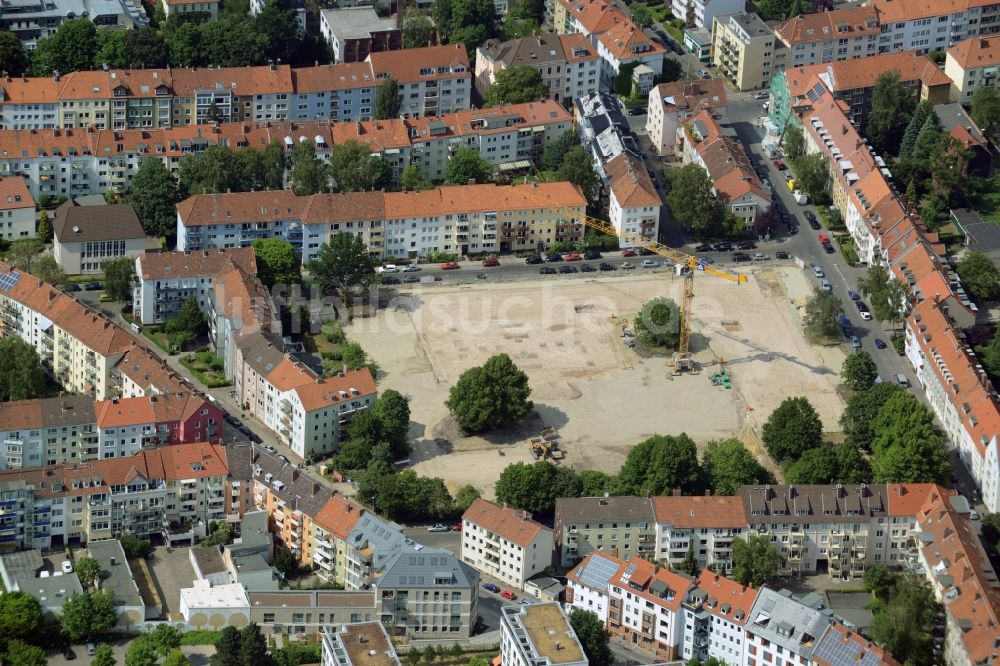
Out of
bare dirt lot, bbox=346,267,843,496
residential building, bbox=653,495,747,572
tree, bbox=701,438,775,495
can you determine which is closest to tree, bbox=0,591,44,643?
bare dirt lot, bbox=346,267,843,496

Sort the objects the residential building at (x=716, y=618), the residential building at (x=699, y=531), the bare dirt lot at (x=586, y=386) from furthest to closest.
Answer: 1. the bare dirt lot at (x=586, y=386)
2. the residential building at (x=699, y=531)
3. the residential building at (x=716, y=618)

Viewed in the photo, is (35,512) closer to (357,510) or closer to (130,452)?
(130,452)

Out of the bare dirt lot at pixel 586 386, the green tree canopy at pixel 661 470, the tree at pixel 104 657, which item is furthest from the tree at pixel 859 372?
the tree at pixel 104 657

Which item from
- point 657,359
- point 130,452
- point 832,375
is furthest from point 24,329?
point 832,375

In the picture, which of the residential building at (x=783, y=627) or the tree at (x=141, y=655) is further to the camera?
the tree at (x=141, y=655)

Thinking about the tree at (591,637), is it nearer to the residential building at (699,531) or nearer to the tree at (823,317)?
the residential building at (699,531)

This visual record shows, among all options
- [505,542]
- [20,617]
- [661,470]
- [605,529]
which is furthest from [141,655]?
[661,470]

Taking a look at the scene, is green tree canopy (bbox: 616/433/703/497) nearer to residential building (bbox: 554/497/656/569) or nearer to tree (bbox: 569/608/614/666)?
residential building (bbox: 554/497/656/569)
